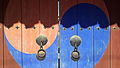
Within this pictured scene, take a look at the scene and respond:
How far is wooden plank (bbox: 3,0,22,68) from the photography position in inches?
99.7

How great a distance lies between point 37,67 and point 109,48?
695 mm

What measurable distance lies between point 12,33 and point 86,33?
27.0 inches

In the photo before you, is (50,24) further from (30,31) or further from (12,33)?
(12,33)

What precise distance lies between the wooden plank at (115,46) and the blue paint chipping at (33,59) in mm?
533

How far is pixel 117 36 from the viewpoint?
2555 mm

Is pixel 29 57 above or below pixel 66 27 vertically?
below

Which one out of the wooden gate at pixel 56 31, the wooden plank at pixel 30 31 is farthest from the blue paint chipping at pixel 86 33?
the wooden plank at pixel 30 31

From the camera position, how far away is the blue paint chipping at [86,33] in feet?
8.29

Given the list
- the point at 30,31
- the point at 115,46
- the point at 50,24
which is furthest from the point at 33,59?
the point at 115,46

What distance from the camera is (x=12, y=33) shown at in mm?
2549

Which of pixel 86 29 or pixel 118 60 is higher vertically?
pixel 86 29

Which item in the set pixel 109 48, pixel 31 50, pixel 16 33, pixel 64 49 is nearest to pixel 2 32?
pixel 16 33

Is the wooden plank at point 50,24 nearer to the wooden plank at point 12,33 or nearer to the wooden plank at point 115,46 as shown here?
the wooden plank at point 12,33

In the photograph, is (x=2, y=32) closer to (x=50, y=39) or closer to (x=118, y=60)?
(x=50, y=39)
